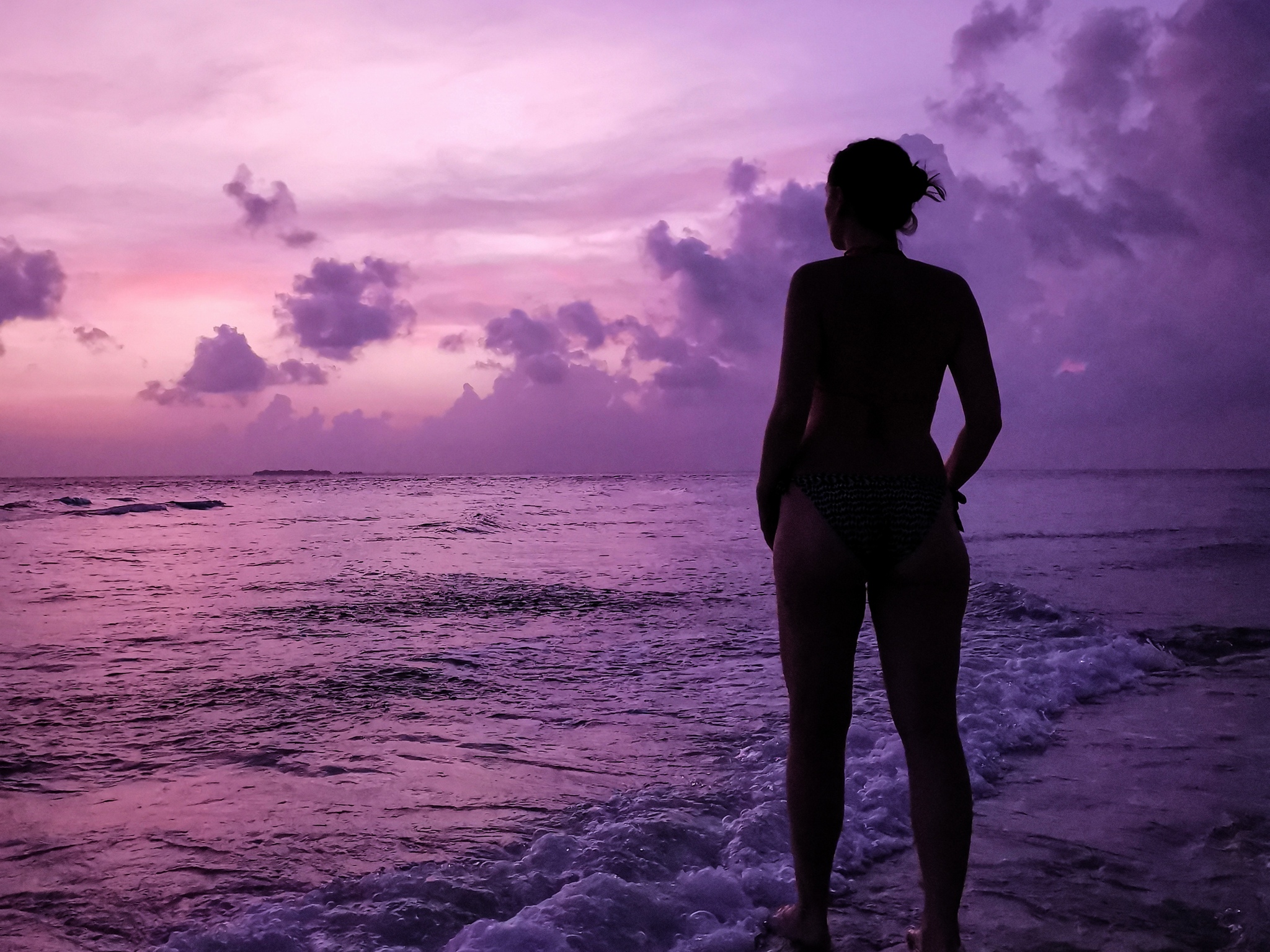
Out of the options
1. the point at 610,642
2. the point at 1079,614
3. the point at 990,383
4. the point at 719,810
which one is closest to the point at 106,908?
the point at 719,810

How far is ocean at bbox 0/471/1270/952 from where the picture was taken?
3.02 meters

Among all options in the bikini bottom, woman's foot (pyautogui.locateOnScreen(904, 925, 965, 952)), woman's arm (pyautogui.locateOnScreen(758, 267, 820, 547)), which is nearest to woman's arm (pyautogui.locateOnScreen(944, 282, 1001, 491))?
the bikini bottom

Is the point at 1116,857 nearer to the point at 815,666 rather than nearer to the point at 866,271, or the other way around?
the point at 815,666

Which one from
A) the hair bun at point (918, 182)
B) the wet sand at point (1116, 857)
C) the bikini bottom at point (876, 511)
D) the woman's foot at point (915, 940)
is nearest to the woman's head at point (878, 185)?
the hair bun at point (918, 182)

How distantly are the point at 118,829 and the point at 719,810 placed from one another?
2.65 meters

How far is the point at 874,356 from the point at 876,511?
43 centimetres

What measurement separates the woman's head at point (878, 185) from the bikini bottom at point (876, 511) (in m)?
0.74

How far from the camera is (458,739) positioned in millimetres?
5051

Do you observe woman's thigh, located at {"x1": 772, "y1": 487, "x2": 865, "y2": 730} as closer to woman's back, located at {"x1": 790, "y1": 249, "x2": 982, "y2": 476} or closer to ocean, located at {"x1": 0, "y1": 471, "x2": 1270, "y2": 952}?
woman's back, located at {"x1": 790, "y1": 249, "x2": 982, "y2": 476}

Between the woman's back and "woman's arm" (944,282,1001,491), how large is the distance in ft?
0.17

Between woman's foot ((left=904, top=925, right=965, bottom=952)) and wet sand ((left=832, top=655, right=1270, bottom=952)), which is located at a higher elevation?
woman's foot ((left=904, top=925, right=965, bottom=952))

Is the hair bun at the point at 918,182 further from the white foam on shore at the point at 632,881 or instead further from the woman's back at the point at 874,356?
the white foam on shore at the point at 632,881

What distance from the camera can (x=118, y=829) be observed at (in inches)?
146

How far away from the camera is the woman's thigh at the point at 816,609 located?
234 cm
